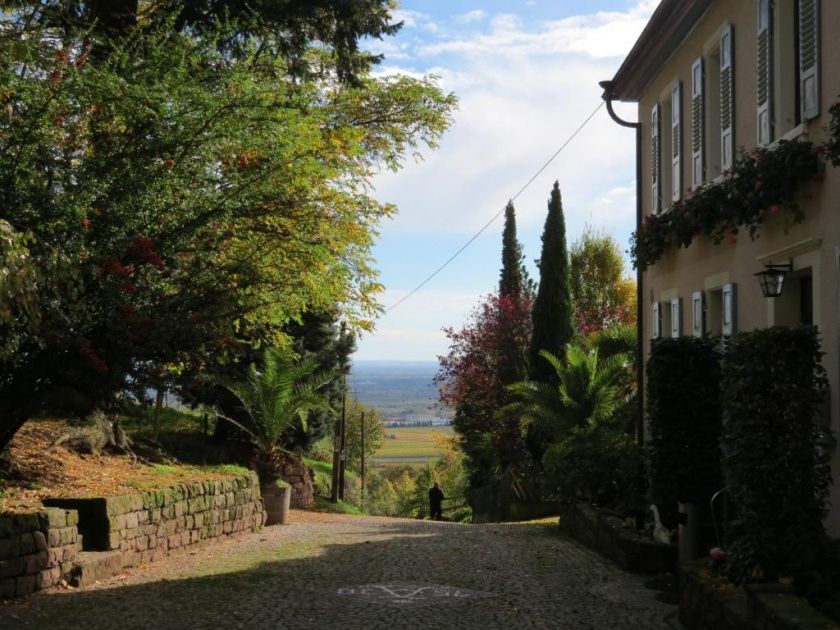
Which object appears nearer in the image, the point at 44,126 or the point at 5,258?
the point at 5,258

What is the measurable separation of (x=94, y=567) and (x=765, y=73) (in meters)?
8.23

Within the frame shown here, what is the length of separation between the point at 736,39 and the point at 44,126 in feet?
24.1

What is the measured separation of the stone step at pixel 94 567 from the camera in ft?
32.2

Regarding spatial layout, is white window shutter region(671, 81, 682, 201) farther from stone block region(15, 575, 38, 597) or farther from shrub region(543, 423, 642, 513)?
stone block region(15, 575, 38, 597)

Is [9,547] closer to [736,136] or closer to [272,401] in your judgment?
[736,136]

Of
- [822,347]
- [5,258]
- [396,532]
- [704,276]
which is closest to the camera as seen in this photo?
[5,258]

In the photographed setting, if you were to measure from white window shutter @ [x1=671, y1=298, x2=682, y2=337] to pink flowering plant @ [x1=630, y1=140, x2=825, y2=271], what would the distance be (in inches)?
49.1

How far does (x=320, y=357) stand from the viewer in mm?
28266

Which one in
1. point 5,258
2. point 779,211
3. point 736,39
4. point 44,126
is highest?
point 736,39

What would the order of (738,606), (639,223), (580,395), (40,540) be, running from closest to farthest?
(738,606), (40,540), (639,223), (580,395)

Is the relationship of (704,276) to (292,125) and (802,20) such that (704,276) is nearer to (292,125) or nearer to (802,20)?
(802,20)

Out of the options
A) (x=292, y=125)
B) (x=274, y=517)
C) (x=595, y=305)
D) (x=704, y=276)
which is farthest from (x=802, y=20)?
(x=595, y=305)

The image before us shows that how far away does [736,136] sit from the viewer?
10773mm

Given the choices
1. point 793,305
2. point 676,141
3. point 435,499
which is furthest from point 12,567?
point 435,499
